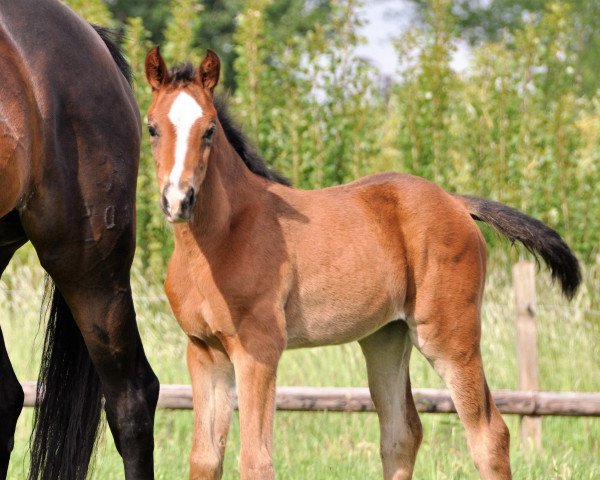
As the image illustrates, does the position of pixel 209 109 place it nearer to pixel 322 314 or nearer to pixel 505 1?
pixel 322 314

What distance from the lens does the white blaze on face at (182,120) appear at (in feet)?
10.8

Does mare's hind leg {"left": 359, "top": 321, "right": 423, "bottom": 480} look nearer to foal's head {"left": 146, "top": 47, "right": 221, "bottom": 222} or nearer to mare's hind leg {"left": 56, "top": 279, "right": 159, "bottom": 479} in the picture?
mare's hind leg {"left": 56, "top": 279, "right": 159, "bottom": 479}

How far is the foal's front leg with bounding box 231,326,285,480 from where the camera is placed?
3.52 metres

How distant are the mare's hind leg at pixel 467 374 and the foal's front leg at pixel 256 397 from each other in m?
0.77

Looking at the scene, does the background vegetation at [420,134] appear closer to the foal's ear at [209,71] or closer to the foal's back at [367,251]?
the foal's back at [367,251]

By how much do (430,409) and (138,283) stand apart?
11.7ft

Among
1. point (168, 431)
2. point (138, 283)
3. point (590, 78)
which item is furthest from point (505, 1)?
point (168, 431)

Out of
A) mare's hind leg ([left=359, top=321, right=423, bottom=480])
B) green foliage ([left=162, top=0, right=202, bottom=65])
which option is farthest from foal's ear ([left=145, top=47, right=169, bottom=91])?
green foliage ([left=162, top=0, right=202, bottom=65])

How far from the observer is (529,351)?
20.8 feet

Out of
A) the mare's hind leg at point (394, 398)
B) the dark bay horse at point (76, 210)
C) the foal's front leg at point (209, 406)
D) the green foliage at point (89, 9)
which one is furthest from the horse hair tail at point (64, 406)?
the green foliage at point (89, 9)

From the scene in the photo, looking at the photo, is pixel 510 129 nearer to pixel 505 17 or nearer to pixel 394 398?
pixel 394 398

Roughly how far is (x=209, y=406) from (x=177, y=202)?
0.94 metres

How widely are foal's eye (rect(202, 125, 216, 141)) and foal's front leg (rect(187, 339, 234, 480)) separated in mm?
802

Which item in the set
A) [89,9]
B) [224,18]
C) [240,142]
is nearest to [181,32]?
[89,9]
